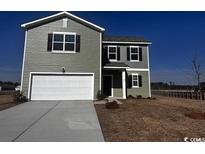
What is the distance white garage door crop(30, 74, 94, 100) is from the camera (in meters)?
13.8

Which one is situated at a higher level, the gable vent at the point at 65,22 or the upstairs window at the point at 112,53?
the gable vent at the point at 65,22

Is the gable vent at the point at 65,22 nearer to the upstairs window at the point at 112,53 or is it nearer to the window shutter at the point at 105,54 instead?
the window shutter at the point at 105,54

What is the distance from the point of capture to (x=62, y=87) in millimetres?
14023

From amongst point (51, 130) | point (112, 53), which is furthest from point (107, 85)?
point (51, 130)

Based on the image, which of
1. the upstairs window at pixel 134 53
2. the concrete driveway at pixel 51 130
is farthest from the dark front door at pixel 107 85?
the concrete driveway at pixel 51 130

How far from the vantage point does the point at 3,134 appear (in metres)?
5.32

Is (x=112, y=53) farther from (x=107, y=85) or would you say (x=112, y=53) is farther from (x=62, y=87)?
(x=62, y=87)

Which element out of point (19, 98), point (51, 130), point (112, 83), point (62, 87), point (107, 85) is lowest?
point (51, 130)

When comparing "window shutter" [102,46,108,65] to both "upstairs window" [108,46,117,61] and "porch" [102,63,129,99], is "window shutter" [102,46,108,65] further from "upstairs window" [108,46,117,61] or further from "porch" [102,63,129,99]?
"porch" [102,63,129,99]

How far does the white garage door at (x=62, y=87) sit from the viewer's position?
13.8m

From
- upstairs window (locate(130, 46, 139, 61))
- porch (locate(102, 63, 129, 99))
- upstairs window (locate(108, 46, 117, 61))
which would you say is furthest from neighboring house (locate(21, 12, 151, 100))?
upstairs window (locate(130, 46, 139, 61))
